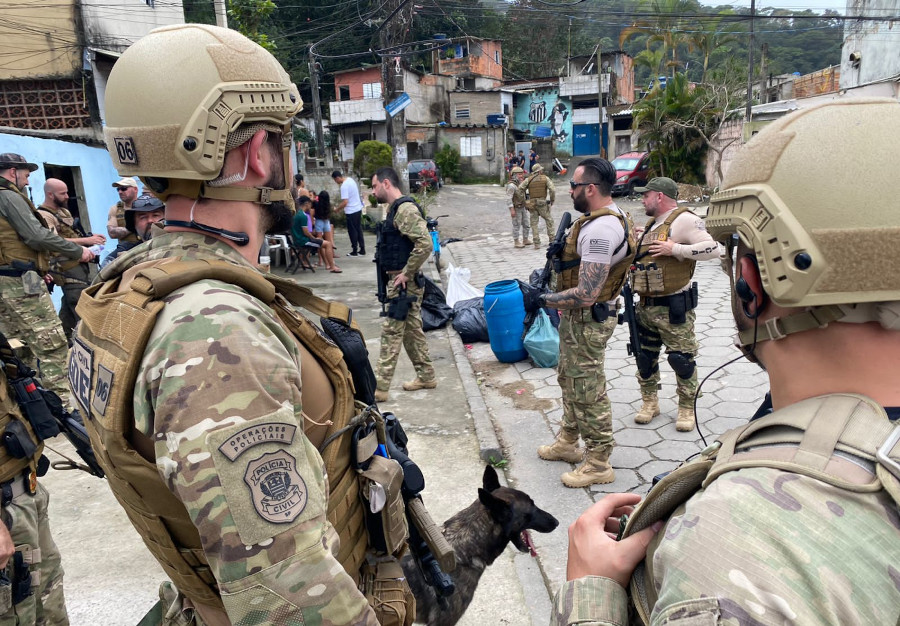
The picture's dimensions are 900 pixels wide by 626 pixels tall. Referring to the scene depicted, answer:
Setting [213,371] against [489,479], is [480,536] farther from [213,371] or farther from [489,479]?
[213,371]

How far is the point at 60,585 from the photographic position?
2207 mm

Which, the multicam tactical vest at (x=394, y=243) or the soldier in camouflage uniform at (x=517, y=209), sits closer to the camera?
the multicam tactical vest at (x=394, y=243)

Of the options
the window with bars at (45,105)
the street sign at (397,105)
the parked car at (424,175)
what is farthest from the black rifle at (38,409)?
the parked car at (424,175)

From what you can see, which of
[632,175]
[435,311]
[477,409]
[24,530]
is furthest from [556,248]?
[632,175]

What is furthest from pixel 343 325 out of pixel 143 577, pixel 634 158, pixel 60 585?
pixel 634 158

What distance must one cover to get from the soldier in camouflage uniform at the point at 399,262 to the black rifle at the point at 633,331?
1.77m

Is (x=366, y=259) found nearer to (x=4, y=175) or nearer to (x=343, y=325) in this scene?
(x=4, y=175)

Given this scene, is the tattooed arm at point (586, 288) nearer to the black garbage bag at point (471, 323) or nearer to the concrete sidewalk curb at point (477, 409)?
the concrete sidewalk curb at point (477, 409)

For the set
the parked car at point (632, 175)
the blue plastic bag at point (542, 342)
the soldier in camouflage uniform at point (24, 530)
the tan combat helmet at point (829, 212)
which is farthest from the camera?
the parked car at point (632, 175)

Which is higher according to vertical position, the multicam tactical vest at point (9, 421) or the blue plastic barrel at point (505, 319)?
the multicam tactical vest at point (9, 421)

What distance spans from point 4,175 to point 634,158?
21923mm

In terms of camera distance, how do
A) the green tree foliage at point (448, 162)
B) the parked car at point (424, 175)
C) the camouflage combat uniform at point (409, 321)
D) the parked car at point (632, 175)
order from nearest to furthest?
the camouflage combat uniform at point (409, 321)
the parked car at point (632, 175)
the parked car at point (424, 175)
the green tree foliage at point (448, 162)

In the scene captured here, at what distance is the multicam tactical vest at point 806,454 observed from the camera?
742mm

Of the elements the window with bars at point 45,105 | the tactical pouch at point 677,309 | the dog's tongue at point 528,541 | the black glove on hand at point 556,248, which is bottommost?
the dog's tongue at point 528,541
